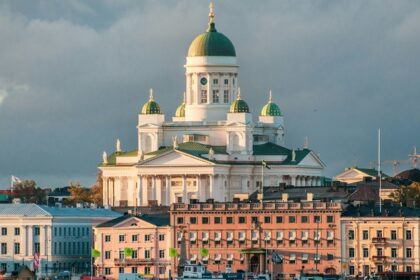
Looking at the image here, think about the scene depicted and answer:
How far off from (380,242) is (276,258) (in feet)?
22.7

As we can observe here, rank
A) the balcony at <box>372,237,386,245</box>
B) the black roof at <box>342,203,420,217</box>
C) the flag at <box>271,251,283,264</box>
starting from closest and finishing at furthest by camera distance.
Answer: the balcony at <box>372,237,386,245</box> < the black roof at <box>342,203,420,217</box> < the flag at <box>271,251,283,264</box>

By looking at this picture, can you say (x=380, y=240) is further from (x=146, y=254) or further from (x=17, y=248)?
(x=17, y=248)

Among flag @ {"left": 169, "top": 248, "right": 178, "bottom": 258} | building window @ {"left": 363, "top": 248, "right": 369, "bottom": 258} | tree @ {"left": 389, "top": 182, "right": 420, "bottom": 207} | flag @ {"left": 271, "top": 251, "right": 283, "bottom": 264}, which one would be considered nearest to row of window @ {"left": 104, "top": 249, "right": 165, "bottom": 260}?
flag @ {"left": 169, "top": 248, "right": 178, "bottom": 258}

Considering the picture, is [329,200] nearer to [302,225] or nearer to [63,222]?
[302,225]

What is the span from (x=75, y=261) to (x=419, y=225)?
2790 cm

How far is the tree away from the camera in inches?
7456

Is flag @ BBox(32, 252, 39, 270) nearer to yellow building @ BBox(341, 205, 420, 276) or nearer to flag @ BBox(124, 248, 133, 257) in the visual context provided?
flag @ BBox(124, 248, 133, 257)

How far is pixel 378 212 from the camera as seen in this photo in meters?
164

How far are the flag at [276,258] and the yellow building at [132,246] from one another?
7.36 m

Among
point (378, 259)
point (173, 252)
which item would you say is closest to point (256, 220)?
point (173, 252)

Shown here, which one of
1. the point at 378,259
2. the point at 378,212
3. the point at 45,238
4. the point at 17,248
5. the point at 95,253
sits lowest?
the point at 378,259

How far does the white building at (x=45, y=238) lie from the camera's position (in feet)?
581

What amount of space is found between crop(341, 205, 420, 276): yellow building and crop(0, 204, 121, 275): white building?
68.3 ft

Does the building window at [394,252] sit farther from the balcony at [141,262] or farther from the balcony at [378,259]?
the balcony at [141,262]
